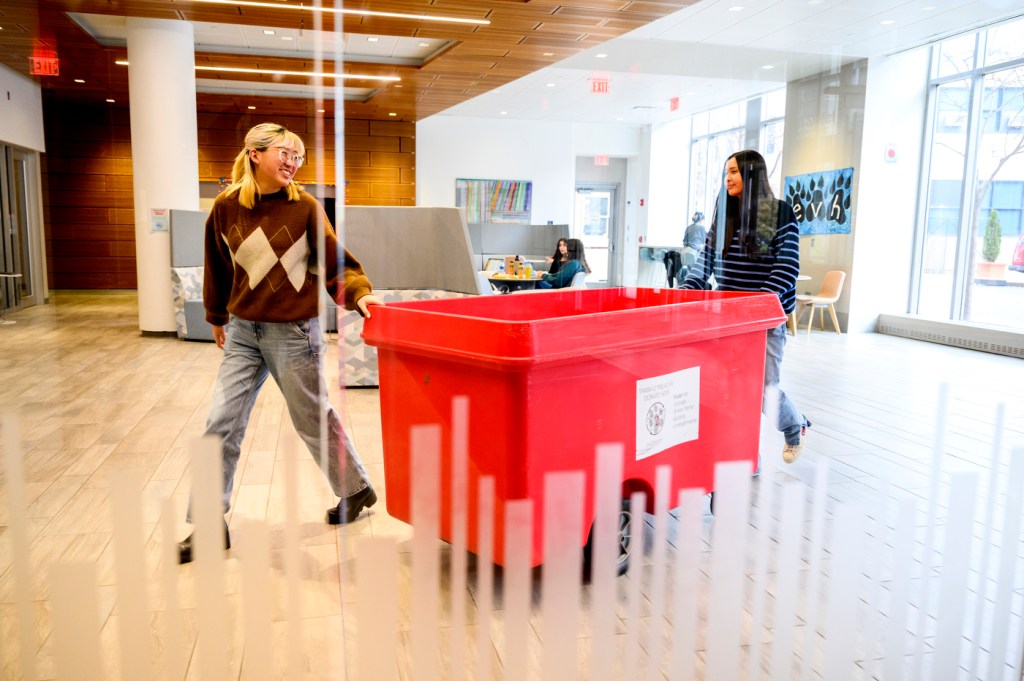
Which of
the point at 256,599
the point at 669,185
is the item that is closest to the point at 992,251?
the point at 669,185

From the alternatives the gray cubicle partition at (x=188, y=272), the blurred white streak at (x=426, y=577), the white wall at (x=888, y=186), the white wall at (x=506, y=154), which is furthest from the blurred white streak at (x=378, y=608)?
the white wall at (x=888, y=186)

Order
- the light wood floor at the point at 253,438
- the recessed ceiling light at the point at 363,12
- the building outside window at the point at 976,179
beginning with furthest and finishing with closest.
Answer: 1. the building outside window at the point at 976,179
2. the recessed ceiling light at the point at 363,12
3. the light wood floor at the point at 253,438

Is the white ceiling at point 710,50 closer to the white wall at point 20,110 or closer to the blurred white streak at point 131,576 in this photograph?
the white wall at point 20,110

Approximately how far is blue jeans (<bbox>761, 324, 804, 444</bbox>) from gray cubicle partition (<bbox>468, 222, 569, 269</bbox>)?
0.68 metres

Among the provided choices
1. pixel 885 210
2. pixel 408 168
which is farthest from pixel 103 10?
pixel 885 210

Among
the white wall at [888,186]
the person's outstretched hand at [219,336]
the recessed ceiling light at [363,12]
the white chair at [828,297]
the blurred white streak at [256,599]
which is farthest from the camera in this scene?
the white chair at [828,297]

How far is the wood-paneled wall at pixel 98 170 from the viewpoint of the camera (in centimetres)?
136

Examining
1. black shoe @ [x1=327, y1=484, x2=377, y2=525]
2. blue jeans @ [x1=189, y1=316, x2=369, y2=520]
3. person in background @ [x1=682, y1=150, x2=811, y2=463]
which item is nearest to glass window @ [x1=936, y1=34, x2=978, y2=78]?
person in background @ [x1=682, y1=150, x2=811, y2=463]

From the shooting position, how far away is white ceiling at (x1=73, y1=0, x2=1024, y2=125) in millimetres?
1806

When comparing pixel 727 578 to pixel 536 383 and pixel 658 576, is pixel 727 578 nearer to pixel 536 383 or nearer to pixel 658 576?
pixel 658 576

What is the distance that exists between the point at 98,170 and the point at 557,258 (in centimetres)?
125

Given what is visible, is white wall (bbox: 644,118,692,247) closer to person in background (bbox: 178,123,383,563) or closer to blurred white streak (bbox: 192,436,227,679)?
person in background (bbox: 178,123,383,563)

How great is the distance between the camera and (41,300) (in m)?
1.29

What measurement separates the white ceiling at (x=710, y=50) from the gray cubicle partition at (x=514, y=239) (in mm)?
339
